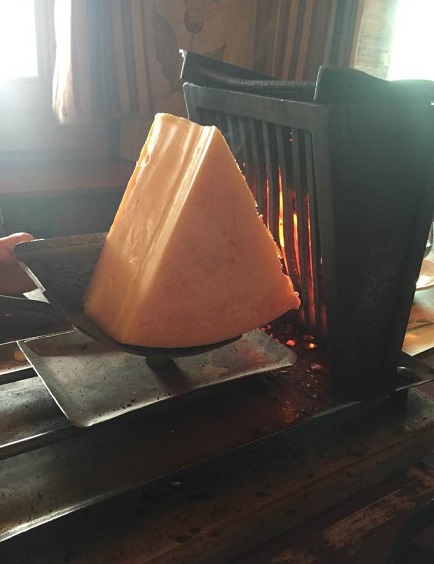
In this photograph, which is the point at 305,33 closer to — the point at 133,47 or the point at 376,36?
the point at 376,36

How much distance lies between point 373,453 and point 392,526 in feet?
0.32

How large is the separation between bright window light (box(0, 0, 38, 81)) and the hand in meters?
1.41

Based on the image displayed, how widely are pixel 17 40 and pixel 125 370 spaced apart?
1.97 metres

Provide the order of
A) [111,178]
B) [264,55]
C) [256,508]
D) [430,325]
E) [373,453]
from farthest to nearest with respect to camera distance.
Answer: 1. [264,55]
2. [111,178]
3. [430,325]
4. [373,453]
5. [256,508]

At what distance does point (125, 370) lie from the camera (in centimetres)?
84

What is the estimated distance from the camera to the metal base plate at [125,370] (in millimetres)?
742

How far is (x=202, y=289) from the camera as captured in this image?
73 centimetres

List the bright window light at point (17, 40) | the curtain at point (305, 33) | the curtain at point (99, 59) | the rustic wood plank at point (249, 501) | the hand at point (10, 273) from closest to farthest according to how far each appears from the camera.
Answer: the rustic wood plank at point (249, 501), the hand at point (10, 273), the curtain at point (99, 59), the bright window light at point (17, 40), the curtain at point (305, 33)

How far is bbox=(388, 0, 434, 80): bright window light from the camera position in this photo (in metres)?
2.57

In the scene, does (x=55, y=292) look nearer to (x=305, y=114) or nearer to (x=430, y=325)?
(x=305, y=114)

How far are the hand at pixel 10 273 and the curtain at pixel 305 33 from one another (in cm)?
173

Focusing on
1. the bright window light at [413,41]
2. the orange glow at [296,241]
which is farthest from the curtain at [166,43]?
the orange glow at [296,241]

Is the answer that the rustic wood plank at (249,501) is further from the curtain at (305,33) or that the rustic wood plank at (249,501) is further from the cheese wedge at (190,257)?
the curtain at (305,33)

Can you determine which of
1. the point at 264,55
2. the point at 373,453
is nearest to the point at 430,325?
the point at 373,453
